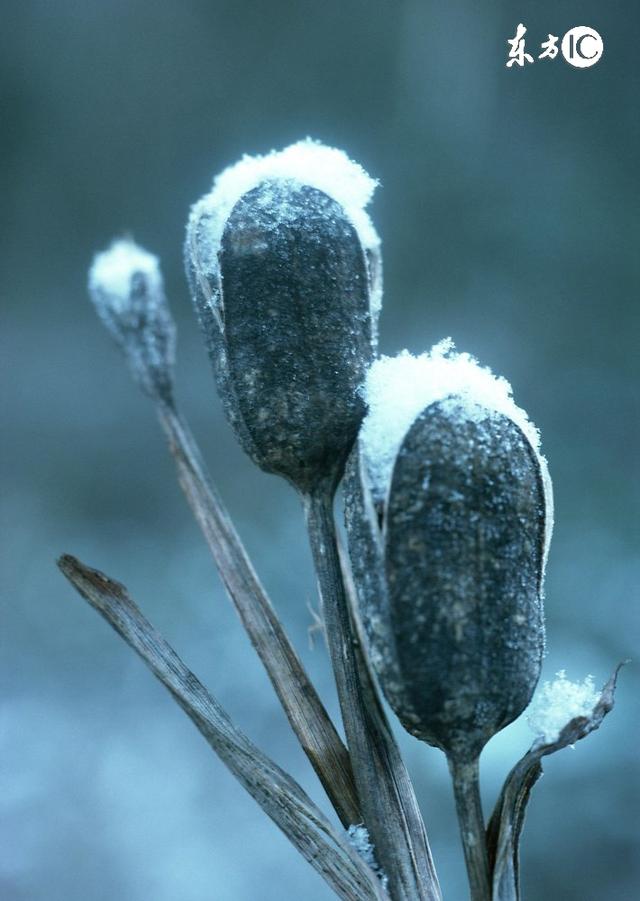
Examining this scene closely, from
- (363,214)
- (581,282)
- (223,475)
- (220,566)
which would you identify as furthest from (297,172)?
(581,282)

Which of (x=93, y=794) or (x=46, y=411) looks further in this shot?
(x=46, y=411)

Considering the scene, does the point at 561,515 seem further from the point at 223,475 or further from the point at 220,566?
the point at 220,566

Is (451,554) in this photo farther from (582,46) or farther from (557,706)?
(582,46)

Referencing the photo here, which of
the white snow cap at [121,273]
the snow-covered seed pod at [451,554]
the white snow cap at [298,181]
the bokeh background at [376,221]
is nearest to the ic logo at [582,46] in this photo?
the bokeh background at [376,221]

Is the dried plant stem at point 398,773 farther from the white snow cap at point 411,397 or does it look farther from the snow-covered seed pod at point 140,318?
the snow-covered seed pod at point 140,318

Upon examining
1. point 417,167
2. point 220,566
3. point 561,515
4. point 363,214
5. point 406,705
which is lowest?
point 406,705

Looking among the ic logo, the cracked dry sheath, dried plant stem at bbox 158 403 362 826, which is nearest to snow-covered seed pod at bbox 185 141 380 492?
the cracked dry sheath

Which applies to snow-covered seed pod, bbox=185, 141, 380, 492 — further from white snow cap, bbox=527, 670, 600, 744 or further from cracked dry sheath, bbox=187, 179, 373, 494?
white snow cap, bbox=527, 670, 600, 744

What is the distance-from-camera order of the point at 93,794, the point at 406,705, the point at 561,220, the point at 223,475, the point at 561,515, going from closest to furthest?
1. the point at 406,705
2. the point at 93,794
3. the point at 561,515
4. the point at 223,475
5. the point at 561,220
